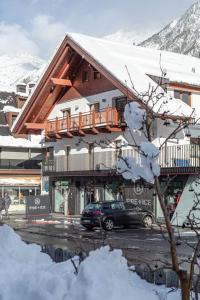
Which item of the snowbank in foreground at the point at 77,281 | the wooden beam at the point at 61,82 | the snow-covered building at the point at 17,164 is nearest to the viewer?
the snowbank in foreground at the point at 77,281

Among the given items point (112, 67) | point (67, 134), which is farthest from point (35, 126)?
point (112, 67)

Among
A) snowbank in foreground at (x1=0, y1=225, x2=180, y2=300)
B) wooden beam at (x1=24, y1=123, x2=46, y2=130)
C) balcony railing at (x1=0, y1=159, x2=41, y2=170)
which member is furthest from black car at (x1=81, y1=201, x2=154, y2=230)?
balcony railing at (x1=0, y1=159, x2=41, y2=170)

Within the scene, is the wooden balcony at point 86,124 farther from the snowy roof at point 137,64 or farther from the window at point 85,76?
the window at point 85,76

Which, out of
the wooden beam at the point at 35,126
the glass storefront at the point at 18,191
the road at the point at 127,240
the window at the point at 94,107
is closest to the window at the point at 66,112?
the wooden beam at the point at 35,126

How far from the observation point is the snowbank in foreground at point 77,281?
6.69 meters

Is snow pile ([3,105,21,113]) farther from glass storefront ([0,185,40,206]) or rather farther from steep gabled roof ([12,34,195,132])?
steep gabled roof ([12,34,195,132])

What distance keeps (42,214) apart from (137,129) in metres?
31.0

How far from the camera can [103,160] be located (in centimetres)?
3847

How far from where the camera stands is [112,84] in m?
37.2

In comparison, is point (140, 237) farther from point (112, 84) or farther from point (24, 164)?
point (24, 164)

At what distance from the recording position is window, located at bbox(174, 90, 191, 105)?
122 feet

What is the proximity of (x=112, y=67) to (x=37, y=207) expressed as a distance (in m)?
9.98

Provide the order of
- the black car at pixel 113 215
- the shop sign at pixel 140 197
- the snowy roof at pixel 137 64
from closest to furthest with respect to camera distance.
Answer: the black car at pixel 113 215 < the snowy roof at pixel 137 64 < the shop sign at pixel 140 197

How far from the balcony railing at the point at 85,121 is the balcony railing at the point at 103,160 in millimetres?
2062
